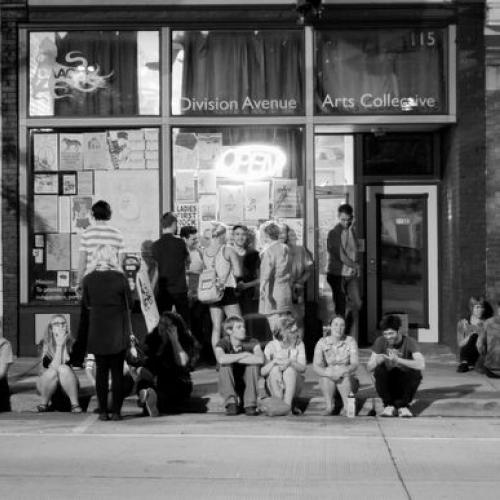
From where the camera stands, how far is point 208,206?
1466cm

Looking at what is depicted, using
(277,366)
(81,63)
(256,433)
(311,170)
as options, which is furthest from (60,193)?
(256,433)

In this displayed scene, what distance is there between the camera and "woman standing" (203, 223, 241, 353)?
13586 mm

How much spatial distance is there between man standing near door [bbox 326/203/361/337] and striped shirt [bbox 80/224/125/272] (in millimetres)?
3515

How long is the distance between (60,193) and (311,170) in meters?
3.22

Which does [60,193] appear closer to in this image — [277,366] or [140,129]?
[140,129]

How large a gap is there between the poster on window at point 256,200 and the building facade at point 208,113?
18 mm

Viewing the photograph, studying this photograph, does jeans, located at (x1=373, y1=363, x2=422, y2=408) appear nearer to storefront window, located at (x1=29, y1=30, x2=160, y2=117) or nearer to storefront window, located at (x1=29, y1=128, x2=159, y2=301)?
storefront window, located at (x1=29, y1=128, x2=159, y2=301)

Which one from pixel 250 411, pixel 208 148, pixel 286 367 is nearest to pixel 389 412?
pixel 286 367

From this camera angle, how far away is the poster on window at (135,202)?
14.6m

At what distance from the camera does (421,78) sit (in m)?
14.6

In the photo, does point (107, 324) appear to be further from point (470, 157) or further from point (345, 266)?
point (470, 157)

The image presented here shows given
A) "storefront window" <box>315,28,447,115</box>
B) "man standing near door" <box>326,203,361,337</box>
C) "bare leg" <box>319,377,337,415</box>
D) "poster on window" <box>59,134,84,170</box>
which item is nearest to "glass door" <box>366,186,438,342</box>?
"man standing near door" <box>326,203,361,337</box>

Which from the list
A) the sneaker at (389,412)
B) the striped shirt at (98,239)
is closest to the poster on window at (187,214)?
the striped shirt at (98,239)

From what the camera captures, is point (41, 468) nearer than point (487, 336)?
Yes
